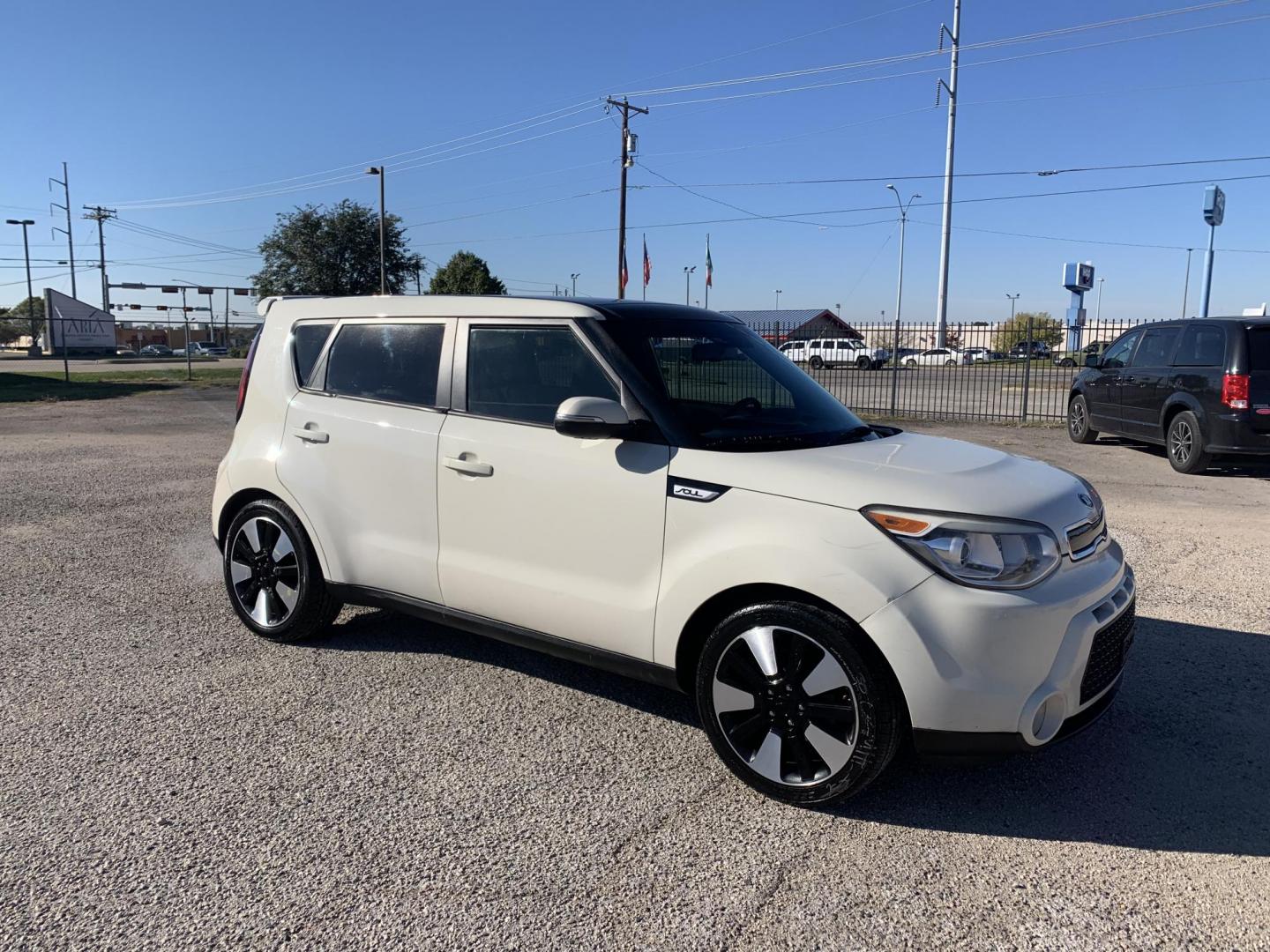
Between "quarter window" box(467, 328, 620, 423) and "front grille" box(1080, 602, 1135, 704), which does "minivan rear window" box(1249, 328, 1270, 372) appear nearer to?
"front grille" box(1080, 602, 1135, 704)

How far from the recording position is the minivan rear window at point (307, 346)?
15.4 feet

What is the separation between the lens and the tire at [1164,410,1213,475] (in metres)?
10.4

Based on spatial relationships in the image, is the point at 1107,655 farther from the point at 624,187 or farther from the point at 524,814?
the point at 624,187

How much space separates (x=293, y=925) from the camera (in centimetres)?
256

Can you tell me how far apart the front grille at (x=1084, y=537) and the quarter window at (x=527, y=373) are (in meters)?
1.74

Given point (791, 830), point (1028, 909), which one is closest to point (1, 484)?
point (791, 830)

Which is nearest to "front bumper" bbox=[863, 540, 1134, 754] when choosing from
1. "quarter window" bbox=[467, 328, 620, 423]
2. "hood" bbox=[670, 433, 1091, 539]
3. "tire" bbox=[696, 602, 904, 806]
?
"tire" bbox=[696, 602, 904, 806]

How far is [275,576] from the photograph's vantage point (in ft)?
15.5

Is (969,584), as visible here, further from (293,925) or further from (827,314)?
(827,314)

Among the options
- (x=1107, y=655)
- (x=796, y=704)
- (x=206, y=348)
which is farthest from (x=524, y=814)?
(x=206, y=348)

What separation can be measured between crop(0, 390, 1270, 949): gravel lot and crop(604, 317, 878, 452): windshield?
1.28 meters

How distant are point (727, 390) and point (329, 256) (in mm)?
58331

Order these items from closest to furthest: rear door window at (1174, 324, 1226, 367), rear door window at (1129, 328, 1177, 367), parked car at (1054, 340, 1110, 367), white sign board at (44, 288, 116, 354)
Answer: rear door window at (1174, 324, 1226, 367) → rear door window at (1129, 328, 1177, 367) → parked car at (1054, 340, 1110, 367) → white sign board at (44, 288, 116, 354)

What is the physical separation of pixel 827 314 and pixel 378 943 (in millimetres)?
73751
